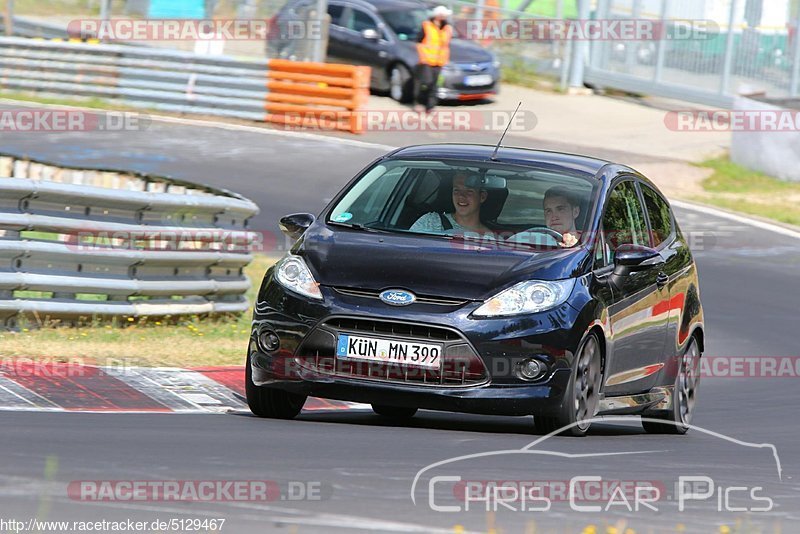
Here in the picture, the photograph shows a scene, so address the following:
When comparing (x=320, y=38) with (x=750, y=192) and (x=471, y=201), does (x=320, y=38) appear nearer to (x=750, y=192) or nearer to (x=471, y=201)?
(x=750, y=192)

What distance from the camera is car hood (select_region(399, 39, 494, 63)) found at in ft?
92.1

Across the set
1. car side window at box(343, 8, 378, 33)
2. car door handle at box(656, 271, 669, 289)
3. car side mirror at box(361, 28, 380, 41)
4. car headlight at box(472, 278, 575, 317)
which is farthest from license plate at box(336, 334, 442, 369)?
car side window at box(343, 8, 378, 33)

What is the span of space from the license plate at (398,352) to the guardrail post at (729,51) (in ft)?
77.3

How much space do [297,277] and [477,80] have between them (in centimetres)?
2060

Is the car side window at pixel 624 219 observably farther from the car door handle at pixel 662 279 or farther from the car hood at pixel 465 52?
the car hood at pixel 465 52

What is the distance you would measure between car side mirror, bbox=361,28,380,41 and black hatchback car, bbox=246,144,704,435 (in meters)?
19.0

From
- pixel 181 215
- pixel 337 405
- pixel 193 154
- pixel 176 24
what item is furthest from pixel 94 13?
pixel 337 405

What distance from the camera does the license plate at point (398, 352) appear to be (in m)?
7.88

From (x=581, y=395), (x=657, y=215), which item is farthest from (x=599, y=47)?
(x=581, y=395)

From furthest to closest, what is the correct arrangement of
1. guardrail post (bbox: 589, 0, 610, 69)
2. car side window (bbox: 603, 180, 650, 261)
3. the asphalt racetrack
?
guardrail post (bbox: 589, 0, 610, 69), car side window (bbox: 603, 180, 650, 261), the asphalt racetrack

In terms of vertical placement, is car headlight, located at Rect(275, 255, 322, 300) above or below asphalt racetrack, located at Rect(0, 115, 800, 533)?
above

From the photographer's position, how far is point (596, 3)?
3259 cm

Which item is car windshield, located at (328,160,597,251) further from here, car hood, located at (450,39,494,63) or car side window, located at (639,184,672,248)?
car hood, located at (450,39,494,63)

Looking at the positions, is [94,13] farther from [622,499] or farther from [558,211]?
[622,499]
